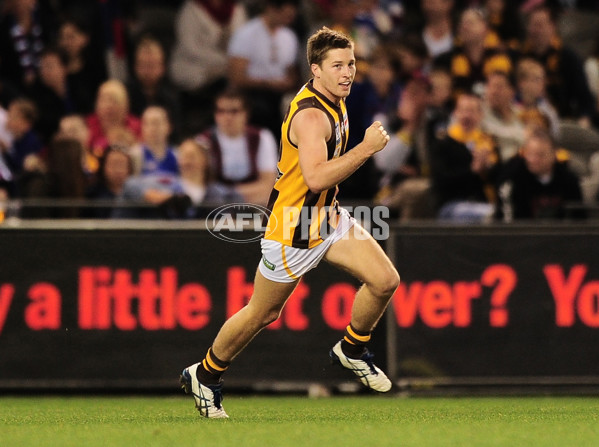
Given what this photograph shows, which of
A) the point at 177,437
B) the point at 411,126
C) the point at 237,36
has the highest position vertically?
the point at 237,36

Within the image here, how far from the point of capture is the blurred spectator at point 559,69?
14281 millimetres

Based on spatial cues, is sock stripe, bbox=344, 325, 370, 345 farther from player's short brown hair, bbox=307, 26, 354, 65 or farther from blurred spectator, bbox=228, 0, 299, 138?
blurred spectator, bbox=228, 0, 299, 138

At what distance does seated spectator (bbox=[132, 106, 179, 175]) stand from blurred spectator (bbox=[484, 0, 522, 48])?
4.90 meters

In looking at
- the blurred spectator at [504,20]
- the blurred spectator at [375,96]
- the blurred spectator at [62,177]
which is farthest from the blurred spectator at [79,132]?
the blurred spectator at [504,20]

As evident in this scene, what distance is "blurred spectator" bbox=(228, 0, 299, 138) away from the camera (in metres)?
13.6

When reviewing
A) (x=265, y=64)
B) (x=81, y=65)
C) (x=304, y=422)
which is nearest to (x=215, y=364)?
(x=304, y=422)

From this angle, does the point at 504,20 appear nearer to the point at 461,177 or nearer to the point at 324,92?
the point at 461,177

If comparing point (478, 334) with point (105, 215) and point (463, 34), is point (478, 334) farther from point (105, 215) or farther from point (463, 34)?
point (463, 34)

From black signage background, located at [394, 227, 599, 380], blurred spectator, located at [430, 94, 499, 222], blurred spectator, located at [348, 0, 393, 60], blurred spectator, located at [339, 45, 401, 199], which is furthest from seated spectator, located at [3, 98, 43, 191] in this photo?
black signage background, located at [394, 227, 599, 380]

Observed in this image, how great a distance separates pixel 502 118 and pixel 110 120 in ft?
13.9

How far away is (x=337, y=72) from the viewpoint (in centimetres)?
726

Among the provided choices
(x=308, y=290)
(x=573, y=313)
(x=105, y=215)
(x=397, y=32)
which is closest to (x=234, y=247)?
(x=308, y=290)

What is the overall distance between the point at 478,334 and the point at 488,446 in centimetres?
333

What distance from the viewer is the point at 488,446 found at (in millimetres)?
6391
